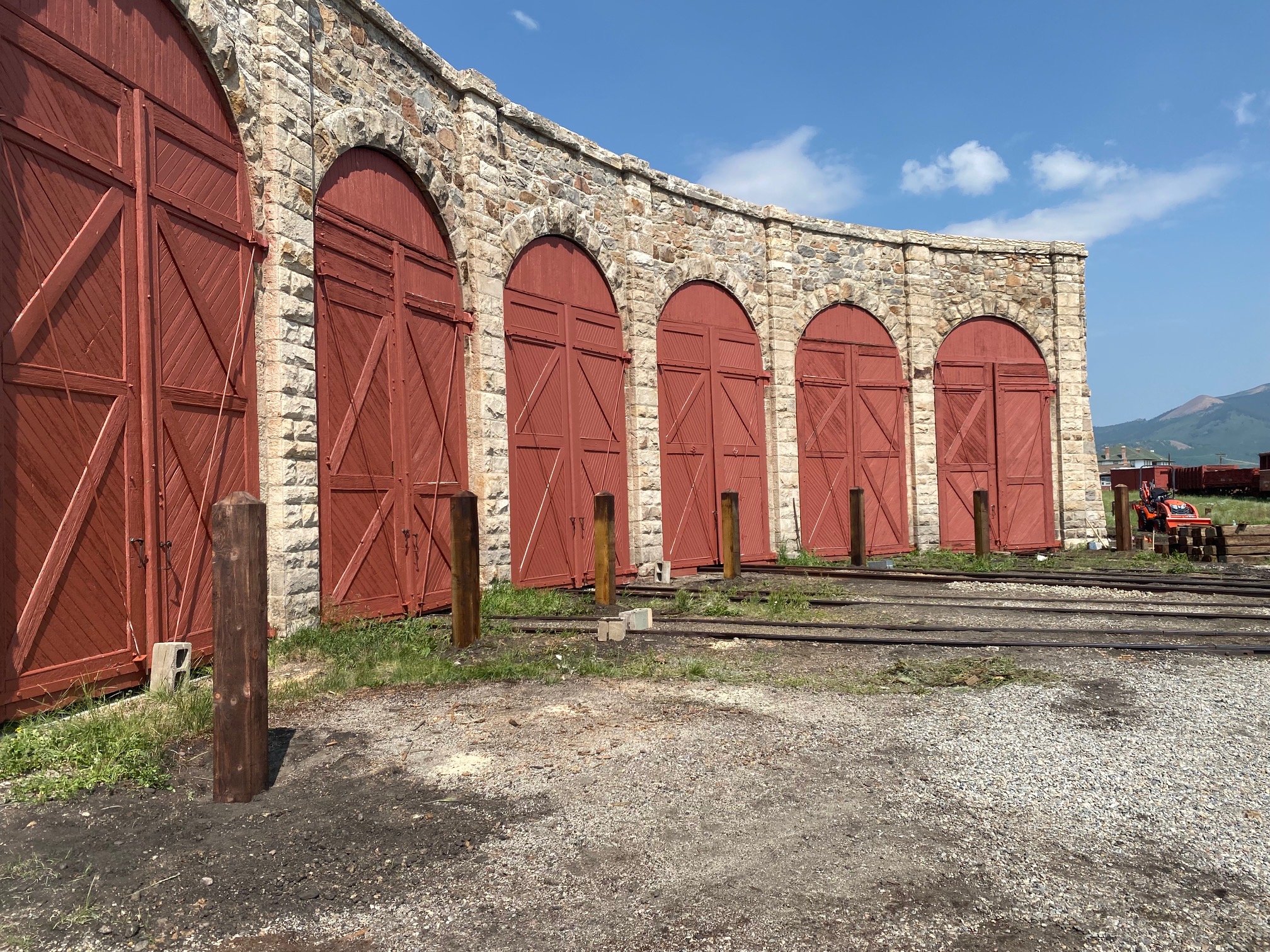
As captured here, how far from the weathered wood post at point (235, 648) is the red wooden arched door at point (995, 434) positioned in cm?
1481

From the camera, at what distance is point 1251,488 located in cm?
3291

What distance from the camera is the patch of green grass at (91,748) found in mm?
4086

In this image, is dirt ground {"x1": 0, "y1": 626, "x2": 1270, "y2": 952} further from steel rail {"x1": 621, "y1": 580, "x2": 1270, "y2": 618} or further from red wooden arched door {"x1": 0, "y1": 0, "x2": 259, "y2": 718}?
steel rail {"x1": 621, "y1": 580, "x2": 1270, "y2": 618}

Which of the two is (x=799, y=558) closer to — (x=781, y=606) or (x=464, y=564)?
(x=781, y=606)

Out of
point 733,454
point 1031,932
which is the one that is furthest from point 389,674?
point 733,454

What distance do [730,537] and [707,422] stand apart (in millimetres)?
2485

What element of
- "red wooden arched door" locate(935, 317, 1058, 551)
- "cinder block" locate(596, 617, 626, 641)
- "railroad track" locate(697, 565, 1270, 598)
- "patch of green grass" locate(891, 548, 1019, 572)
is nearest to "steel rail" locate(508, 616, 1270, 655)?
"cinder block" locate(596, 617, 626, 641)

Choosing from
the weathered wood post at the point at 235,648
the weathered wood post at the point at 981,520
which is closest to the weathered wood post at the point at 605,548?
the weathered wood post at the point at 235,648

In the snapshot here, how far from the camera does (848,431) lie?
1588 centimetres

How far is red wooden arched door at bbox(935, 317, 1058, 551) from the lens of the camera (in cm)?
1678

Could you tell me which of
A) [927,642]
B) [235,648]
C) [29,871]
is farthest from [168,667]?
[927,642]

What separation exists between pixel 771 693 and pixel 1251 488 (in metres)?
35.6

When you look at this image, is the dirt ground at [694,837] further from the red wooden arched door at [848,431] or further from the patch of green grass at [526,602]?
the red wooden arched door at [848,431]

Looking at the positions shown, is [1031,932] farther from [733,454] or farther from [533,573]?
[733,454]
